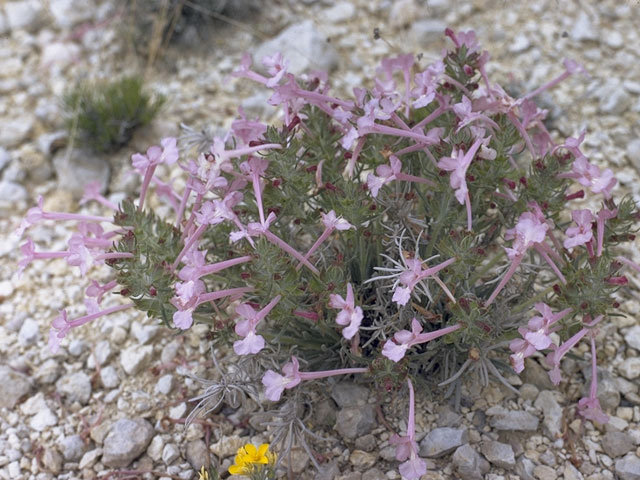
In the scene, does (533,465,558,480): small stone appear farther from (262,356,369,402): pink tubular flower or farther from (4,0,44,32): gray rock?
(4,0,44,32): gray rock

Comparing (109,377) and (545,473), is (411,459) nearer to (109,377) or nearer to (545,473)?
(545,473)

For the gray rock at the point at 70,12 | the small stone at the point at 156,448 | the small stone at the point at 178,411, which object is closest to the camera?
the small stone at the point at 156,448

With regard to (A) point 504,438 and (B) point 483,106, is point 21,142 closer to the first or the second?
(B) point 483,106

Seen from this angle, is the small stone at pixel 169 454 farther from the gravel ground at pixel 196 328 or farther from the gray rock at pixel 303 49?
the gray rock at pixel 303 49

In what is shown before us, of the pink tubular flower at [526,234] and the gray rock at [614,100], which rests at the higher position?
the pink tubular flower at [526,234]

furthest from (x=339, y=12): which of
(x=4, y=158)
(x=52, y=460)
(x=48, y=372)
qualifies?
(x=52, y=460)

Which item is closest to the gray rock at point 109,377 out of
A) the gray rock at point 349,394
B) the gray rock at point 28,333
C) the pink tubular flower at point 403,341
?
the gray rock at point 28,333
